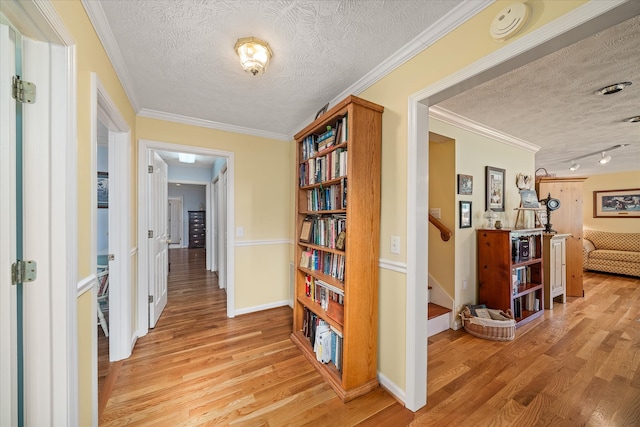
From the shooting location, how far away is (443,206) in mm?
2717

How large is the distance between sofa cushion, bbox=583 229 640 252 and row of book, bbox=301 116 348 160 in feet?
23.7

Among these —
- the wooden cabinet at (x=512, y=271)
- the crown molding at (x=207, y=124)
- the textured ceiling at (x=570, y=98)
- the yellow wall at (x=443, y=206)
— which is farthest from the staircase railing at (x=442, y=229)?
the crown molding at (x=207, y=124)

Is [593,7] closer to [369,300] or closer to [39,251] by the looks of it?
[369,300]

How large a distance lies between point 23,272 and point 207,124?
218 centimetres

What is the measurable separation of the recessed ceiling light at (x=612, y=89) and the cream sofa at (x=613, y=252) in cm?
420

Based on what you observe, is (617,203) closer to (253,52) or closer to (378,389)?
(378,389)

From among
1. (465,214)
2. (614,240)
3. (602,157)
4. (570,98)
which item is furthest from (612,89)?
(614,240)

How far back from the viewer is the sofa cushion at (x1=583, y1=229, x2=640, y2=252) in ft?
16.0

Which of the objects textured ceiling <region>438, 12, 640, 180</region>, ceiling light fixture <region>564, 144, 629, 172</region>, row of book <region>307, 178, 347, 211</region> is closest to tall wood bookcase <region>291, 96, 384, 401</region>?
row of book <region>307, 178, 347, 211</region>

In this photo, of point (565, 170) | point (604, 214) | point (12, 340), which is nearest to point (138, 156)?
point (12, 340)

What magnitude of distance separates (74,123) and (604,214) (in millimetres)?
8898

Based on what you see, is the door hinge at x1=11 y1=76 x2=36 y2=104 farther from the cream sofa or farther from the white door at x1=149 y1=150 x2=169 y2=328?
the cream sofa

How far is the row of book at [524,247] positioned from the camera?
274cm

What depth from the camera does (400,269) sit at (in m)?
1.59
